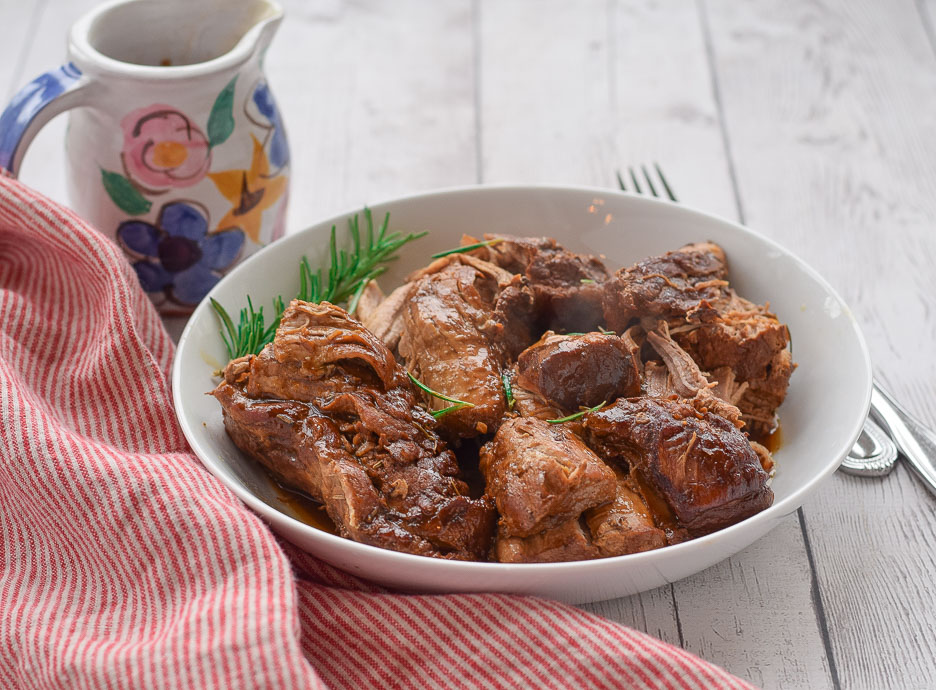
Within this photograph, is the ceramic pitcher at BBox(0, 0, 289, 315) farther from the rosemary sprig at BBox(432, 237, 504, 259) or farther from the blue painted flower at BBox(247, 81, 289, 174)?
the rosemary sprig at BBox(432, 237, 504, 259)

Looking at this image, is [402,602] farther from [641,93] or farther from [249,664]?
[641,93]

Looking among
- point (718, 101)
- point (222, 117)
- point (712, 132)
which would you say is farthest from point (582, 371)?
point (718, 101)

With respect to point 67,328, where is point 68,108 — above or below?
above

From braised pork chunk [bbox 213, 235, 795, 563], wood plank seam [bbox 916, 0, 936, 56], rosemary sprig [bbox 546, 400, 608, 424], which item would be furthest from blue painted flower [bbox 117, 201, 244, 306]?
wood plank seam [bbox 916, 0, 936, 56]

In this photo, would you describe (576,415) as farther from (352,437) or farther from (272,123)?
(272,123)

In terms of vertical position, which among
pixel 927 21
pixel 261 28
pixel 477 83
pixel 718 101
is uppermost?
pixel 261 28

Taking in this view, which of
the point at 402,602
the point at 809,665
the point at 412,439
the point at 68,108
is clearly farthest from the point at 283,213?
the point at 809,665
